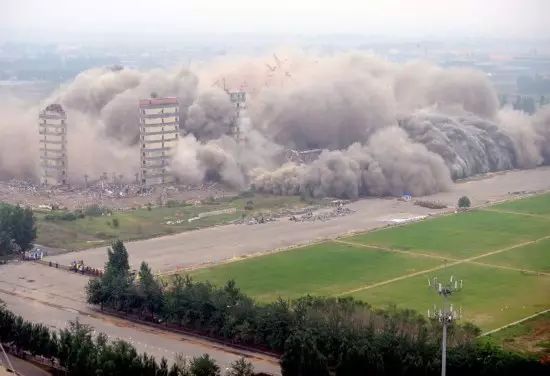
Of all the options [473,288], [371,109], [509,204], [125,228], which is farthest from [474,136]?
[473,288]

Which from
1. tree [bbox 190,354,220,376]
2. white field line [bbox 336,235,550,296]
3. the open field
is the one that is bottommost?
white field line [bbox 336,235,550,296]

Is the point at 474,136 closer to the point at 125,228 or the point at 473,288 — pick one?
the point at 125,228

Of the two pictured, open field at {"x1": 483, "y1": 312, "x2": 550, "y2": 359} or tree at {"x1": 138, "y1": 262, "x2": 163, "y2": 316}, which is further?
tree at {"x1": 138, "y1": 262, "x2": 163, "y2": 316}

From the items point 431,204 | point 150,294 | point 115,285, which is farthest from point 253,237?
point 150,294

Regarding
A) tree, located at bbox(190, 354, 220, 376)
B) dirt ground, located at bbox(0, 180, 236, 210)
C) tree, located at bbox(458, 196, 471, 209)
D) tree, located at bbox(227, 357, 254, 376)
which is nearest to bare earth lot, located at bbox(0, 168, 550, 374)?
tree, located at bbox(227, 357, 254, 376)

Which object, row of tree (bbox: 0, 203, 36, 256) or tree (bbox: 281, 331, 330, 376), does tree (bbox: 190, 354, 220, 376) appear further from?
row of tree (bbox: 0, 203, 36, 256)

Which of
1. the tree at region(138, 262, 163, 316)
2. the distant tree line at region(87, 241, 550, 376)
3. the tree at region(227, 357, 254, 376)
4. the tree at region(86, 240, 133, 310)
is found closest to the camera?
the tree at region(227, 357, 254, 376)
